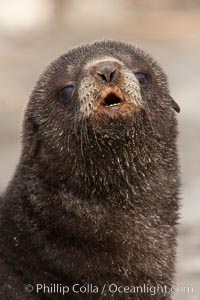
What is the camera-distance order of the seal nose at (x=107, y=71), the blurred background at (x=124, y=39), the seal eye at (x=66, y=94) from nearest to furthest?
the seal nose at (x=107, y=71) → the seal eye at (x=66, y=94) → the blurred background at (x=124, y=39)

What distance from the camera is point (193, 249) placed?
9906 mm

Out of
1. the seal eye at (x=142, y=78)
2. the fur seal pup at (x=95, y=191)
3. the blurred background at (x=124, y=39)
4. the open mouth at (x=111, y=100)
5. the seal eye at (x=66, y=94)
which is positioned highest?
the blurred background at (x=124, y=39)

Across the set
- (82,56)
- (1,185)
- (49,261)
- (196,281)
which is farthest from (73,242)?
(1,185)

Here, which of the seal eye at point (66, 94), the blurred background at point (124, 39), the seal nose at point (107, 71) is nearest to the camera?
the seal nose at point (107, 71)

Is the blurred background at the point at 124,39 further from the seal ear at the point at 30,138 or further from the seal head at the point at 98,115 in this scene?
the seal ear at the point at 30,138

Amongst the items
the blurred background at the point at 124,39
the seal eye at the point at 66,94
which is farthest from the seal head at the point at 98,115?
the blurred background at the point at 124,39

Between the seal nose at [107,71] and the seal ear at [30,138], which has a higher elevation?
the seal nose at [107,71]

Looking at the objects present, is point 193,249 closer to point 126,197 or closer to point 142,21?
point 126,197

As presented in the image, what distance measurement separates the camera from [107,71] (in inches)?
261

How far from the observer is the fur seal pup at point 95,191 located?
6660 millimetres

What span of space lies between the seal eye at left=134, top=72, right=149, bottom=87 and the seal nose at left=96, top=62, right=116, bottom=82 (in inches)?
18.0

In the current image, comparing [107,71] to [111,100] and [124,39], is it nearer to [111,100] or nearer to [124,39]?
[111,100]

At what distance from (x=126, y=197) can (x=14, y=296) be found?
41.3 inches

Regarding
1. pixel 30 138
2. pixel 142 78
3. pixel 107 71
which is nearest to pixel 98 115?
pixel 107 71
